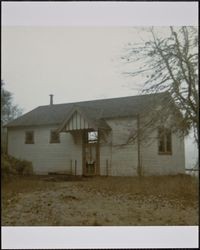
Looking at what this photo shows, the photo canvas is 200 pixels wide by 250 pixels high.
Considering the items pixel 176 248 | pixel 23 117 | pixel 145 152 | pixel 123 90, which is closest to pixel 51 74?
pixel 23 117

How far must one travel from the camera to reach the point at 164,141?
3980 mm

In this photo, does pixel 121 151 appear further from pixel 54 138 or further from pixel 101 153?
pixel 54 138

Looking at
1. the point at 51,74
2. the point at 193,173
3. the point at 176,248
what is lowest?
the point at 176,248

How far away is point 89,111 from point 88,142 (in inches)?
13.3

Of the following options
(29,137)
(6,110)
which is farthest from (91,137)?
(6,110)

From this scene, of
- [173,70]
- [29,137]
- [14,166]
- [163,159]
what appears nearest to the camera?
[14,166]

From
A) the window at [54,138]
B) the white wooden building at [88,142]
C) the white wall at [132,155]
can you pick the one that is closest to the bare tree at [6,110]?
the white wooden building at [88,142]

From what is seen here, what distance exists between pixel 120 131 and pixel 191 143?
0.84m

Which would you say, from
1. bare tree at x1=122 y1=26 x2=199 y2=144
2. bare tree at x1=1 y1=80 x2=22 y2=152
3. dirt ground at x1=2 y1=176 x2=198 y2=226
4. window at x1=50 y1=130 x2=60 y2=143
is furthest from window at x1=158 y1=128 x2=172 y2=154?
bare tree at x1=1 y1=80 x2=22 y2=152

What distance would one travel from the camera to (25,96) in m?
3.76

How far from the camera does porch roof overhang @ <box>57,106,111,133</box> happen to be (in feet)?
12.4

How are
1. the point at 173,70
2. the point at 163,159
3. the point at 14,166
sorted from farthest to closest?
the point at 173,70
the point at 163,159
the point at 14,166

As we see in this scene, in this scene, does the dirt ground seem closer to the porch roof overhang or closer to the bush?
the bush

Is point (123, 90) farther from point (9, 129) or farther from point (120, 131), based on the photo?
point (9, 129)
